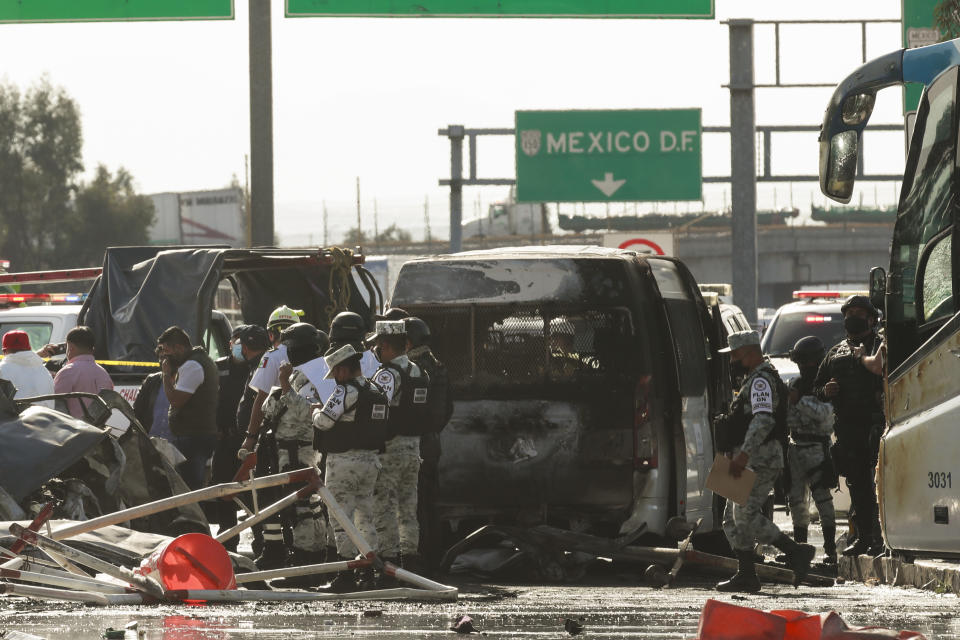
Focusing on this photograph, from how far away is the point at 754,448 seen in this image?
10227 millimetres

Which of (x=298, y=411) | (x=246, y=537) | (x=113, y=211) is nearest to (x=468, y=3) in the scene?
(x=246, y=537)

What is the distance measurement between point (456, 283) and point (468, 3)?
6829 millimetres

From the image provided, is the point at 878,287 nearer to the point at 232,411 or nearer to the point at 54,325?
the point at 232,411

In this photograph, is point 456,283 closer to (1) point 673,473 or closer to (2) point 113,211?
(1) point 673,473

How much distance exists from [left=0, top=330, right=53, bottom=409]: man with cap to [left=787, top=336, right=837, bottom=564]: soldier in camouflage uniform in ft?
17.4

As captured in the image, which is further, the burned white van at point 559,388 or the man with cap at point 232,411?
the man with cap at point 232,411

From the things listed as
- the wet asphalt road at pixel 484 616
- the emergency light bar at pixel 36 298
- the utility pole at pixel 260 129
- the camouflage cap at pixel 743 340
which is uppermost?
the utility pole at pixel 260 129

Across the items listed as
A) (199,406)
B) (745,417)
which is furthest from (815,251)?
(745,417)

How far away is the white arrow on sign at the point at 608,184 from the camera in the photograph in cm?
3003

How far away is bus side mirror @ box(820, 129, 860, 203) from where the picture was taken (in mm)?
9547

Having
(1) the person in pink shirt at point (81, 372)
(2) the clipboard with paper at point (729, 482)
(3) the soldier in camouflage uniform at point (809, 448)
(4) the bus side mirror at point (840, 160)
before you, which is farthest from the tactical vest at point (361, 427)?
(3) the soldier in camouflage uniform at point (809, 448)

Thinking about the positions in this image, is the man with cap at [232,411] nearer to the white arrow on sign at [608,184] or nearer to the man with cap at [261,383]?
the man with cap at [261,383]

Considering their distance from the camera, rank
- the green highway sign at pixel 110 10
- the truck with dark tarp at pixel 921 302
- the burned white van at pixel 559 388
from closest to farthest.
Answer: the truck with dark tarp at pixel 921 302 < the burned white van at pixel 559 388 < the green highway sign at pixel 110 10

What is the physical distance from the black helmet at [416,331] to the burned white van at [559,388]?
Result: 1.44 ft
